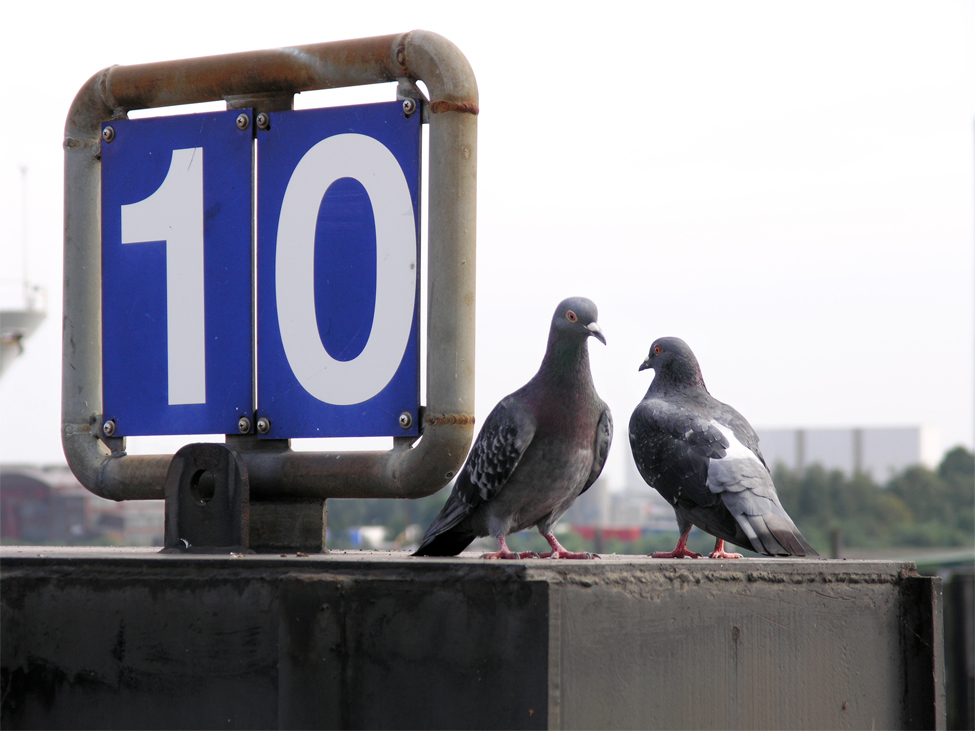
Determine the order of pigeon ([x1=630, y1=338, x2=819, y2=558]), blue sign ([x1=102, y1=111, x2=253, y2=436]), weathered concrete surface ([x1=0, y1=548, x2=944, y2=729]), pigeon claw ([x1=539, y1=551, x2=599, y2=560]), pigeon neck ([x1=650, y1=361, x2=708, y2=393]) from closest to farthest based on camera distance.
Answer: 1. weathered concrete surface ([x1=0, y1=548, x2=944, y2=729])
2. pigeon claw ([x1=539, y1=551, x2=599, y2=560])
3. pigeon ([x1=630, y1=338, x2=819, y2=558])
4. blue sign ([x1=102, y1=111, x2=253, y2=436])
5. pigeon neck ([x1=650, y1=361, x2=708, y2=393])

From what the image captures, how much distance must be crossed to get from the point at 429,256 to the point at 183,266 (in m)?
1.08

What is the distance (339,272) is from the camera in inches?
163

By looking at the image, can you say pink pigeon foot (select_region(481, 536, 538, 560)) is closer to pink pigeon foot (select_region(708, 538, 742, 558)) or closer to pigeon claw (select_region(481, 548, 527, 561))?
pigeon claw (select_region(481, 548, 527, 561))

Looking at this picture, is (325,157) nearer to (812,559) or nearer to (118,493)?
(118,493)

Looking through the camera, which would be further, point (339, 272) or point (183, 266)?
point (183, 266)

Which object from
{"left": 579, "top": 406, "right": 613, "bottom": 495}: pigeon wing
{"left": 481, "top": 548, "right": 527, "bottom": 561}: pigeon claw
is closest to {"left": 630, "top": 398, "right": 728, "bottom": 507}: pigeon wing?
{"left": 579, "top": 406, "right": 613, "bottom": 495}: pigeon wing

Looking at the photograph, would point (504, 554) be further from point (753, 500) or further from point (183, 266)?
point (183, 266)

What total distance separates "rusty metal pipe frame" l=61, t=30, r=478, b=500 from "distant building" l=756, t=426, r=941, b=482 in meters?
61.4

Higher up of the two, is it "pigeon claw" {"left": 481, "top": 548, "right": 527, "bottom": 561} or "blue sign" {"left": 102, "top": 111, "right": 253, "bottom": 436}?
"blue sign" {"left": 102, "top": 111, "right": 253, "bottom": 436}

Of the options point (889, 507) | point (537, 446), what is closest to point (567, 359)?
point (537, 446)

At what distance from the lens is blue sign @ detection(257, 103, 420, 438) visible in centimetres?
405

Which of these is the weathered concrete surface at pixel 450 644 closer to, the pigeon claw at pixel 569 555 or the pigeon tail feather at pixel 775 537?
the pigeon tail feather at pixel 775 537

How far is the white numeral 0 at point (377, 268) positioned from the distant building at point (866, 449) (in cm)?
6150

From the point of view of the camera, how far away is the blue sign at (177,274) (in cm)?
429
